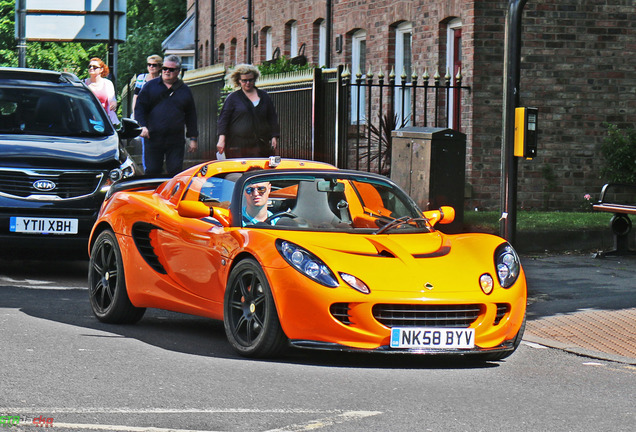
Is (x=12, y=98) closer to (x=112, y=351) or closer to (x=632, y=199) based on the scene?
(x=112, y=351)

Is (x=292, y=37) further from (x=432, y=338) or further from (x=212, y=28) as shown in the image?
(x=432, y=338)

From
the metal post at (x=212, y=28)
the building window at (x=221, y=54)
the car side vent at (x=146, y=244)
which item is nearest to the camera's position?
the car side vent at (x=146, y=244)

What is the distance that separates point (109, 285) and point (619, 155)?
10917 mm

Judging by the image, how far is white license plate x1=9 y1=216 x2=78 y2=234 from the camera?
1177 cm

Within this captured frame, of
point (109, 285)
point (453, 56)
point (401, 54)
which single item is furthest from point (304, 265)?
point (401, 54)

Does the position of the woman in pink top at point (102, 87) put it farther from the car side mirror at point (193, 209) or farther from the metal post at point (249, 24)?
the metal post at point (249, 24)

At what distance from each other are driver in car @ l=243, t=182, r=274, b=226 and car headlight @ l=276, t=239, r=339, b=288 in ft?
2.41

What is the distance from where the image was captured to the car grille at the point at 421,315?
7594 mm

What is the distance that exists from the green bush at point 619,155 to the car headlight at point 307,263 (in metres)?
11.7

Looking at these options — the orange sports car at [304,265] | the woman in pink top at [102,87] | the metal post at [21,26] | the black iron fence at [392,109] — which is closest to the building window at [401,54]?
the black iron fence at [392,109]

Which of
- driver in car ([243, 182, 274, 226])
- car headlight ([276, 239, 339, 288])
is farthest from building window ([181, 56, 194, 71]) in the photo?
car headlight ([276, 239, 339, 288])

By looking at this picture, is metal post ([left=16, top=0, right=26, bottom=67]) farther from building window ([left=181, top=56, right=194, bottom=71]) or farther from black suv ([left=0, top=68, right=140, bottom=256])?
building window ([left=181, top=56, right=194, bottom=71])

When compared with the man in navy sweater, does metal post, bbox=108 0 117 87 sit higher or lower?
higher

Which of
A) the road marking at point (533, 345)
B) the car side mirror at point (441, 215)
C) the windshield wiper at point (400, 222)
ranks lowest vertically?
the road marking at point (533, 345)
